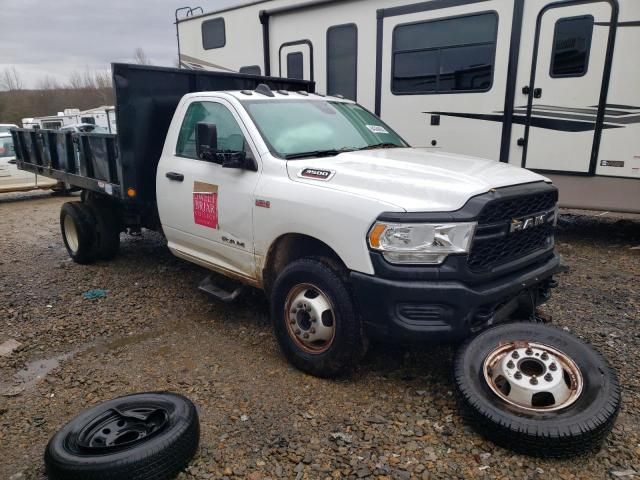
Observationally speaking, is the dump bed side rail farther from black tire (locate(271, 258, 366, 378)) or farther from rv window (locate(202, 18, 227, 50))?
rv window (locate(202, 18, 227, 50))

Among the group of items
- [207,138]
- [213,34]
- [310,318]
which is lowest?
[310,318]

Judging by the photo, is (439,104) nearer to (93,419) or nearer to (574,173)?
(574,173)

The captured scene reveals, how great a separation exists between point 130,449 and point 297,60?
7.48 metres

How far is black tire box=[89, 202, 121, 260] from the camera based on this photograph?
629cm

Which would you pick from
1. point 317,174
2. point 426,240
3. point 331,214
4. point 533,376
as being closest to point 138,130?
point 317,174

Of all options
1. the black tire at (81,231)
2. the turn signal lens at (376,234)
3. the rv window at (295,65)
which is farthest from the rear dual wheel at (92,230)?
Result: the turn signal lens at (376,234)

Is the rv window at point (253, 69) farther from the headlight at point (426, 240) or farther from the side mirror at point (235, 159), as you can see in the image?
the headlight at point (426, 240)

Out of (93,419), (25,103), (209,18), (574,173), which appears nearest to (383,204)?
(93,419)

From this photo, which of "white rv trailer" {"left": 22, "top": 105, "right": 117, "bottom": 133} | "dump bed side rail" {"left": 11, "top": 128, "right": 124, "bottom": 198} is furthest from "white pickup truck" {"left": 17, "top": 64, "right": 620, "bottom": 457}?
"white rv trailer" {"left": 22, "top": 105, "right": 117, "bottom": 133}

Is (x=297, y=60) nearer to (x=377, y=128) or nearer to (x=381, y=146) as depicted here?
(x=377, y=128)

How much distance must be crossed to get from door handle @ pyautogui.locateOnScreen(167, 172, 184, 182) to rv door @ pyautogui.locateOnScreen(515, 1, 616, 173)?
4531 millimetres

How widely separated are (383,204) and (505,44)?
4.69 meters

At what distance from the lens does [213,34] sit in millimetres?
10078

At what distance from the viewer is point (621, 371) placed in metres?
3.59
